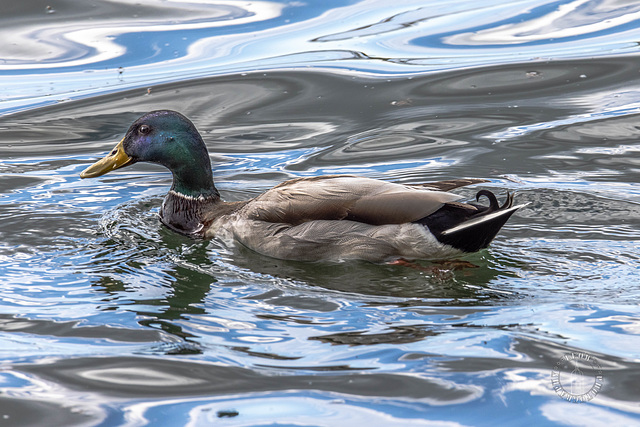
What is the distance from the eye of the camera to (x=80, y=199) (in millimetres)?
7715

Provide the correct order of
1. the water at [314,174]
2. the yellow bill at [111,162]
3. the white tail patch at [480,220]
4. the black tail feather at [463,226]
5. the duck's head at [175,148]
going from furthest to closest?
1. the yellow bill at [111,162]
2. the duck's head at [175,148]
3. the black tail feather at [463,226]
4. the white tail patch at [480,220]
5. the water at [314,174]

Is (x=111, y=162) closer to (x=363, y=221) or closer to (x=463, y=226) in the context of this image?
(x=363, y=221)

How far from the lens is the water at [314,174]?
4.36 meters

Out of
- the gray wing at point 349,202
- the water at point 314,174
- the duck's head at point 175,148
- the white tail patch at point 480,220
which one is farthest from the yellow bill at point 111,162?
the white tail patch at point 480,220

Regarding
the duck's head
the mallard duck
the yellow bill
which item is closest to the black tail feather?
the mallard duck

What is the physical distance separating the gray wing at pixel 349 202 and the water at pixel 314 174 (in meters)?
0.35

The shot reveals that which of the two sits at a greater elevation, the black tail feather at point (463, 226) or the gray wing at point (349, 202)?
the gray wing at point (349, 202)

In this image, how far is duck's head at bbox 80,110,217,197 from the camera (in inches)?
279

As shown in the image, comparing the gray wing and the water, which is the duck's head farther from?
the gray wing

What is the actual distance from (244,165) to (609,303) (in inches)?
168

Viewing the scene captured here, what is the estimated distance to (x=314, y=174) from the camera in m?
8.27

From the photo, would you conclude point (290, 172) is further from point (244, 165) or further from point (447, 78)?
point (447, 78)

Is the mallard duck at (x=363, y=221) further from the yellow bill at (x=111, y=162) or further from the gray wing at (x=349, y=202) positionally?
the yellow bill at (x=111, y=162)

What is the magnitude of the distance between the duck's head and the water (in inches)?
17.7
